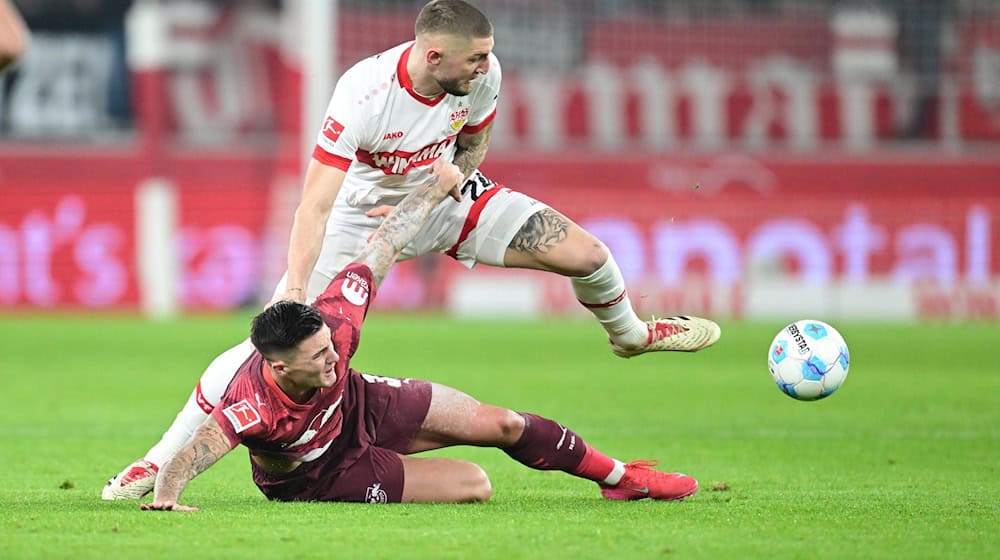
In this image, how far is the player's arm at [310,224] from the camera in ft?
22.4

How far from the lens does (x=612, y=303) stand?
7.79m

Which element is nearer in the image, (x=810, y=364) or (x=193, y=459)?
(x=193, y=459)

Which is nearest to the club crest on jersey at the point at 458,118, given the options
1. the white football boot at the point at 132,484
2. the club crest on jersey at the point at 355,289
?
the club crest on jersey at the point at 355,289

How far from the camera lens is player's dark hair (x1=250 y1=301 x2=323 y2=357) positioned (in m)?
5.87

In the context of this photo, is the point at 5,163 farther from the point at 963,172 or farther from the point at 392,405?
the point at 392,405

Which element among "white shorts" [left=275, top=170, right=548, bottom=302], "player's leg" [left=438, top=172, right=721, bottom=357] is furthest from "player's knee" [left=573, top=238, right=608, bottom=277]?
"white shorts" [left=275, top=170, right=548, bottom=302]

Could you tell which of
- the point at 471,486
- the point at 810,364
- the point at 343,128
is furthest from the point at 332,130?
the point at 810,364

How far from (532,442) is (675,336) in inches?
60.0

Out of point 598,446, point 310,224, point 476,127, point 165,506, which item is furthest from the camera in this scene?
point 598,446

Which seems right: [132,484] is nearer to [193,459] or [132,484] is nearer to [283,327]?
[193,459]

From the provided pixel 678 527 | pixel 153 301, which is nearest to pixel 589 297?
pixel 678 527

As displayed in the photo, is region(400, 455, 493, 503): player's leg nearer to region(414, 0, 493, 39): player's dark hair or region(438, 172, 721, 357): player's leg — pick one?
region(438, 172, 721, 357): player's leg

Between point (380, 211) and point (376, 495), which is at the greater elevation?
point (380, 211)

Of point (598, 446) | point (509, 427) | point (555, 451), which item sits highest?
point (509, 427)
